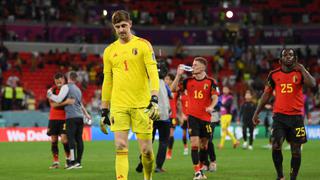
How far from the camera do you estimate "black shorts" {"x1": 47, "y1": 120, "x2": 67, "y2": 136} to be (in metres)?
18.4

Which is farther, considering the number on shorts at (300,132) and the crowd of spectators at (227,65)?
the crowd of spectators at (227,65)

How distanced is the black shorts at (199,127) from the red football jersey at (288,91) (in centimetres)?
243

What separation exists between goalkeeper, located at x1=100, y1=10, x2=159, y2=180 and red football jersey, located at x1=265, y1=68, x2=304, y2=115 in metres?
2.82

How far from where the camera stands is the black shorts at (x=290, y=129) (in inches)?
530

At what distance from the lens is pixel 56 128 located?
18391 millimetres

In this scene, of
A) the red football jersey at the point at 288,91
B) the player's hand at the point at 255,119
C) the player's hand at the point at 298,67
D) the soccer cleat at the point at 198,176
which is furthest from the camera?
the soccer cleat at the point at 198,176

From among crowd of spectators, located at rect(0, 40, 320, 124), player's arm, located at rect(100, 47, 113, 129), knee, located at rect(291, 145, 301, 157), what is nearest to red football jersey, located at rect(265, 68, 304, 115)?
knee, located at rect(291, 145, 301, 157)

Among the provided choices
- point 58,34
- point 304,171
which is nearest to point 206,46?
point 58,34

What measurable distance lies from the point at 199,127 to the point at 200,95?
0.66 metres

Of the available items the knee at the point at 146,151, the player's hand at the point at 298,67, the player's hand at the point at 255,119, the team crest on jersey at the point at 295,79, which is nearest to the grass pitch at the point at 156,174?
the player's hand at the point at 255,119

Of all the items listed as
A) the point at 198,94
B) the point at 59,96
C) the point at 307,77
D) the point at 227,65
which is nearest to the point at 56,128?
the point at 59,96

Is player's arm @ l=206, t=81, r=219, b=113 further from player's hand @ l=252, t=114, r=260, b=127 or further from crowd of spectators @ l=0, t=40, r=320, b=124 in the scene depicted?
crowd of spectators @ l=0, t=40, r=320, b=124

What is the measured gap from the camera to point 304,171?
16938 millimetres

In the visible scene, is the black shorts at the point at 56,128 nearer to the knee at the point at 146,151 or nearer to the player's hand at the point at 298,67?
the knee at the point at 146,151
